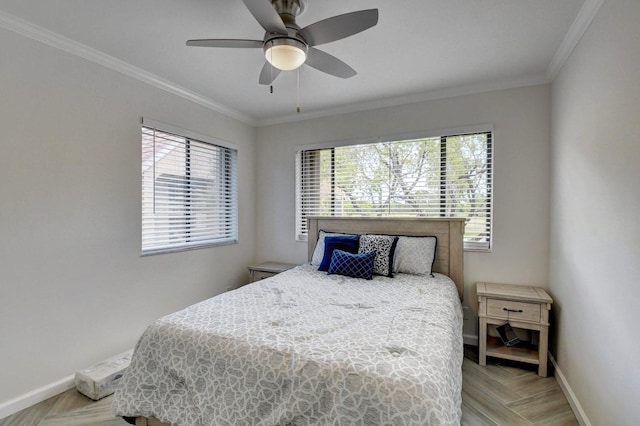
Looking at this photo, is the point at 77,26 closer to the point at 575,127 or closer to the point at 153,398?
the point at 153,398

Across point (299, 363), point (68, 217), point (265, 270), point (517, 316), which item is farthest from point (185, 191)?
point (517, 316)

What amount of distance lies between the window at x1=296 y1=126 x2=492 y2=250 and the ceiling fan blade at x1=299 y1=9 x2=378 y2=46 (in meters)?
1.84

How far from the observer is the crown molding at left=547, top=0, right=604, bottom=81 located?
1.72 meters

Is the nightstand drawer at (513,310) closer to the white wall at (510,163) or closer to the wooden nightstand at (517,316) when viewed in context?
the wooden nightstand at (517,316)

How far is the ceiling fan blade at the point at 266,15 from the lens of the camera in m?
1.34

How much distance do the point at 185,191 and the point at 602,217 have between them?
339 cm

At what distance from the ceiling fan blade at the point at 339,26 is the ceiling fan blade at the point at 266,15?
15 cm

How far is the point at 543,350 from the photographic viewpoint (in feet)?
7.77

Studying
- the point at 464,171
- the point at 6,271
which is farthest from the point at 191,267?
the point at 464,171

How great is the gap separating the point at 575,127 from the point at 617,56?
66 centimetres

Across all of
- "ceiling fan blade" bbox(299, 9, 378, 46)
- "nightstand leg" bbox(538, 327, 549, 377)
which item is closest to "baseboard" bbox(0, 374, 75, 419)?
"ceiling fan blade" bbox(299, 9, 378, 46)

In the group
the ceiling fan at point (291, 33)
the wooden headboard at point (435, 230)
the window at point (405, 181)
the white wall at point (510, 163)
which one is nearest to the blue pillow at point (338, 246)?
the wooden headboard at point (435, 230)

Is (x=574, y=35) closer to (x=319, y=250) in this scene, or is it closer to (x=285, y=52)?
(x=285, y=52)

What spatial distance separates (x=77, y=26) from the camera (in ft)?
6.46
